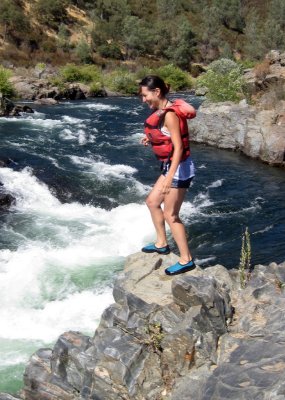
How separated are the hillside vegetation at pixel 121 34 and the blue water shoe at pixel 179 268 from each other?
184 feet

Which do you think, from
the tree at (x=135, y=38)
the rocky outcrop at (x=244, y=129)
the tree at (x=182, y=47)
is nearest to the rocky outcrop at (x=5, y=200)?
the rocky outcrop at (x=244, y=129)

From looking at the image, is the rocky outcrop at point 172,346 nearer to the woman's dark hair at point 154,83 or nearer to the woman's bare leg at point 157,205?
the woman's bare leg at point 157,205

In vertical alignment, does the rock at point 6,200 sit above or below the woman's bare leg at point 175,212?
below

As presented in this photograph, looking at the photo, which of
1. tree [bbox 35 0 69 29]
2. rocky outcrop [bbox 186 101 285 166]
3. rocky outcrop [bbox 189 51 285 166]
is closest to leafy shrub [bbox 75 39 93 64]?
tree [bbox 35 0 69 29]

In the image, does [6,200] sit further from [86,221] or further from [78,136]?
[78,136]

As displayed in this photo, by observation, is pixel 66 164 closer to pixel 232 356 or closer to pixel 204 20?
pixel 232 356

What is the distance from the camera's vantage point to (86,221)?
15.3 meters

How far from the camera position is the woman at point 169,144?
→ 5.98m

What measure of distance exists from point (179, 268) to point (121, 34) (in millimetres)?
74387

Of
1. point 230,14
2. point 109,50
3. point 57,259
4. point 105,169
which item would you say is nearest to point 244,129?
point 105,169

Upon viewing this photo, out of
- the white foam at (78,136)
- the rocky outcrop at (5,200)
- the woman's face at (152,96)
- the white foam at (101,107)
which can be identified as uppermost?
the woman's face at (152,96)

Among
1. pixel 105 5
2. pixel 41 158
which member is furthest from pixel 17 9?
pixel 41 158

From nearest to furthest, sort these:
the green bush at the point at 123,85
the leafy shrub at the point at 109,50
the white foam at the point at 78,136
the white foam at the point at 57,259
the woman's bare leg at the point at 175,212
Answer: the woman's bare leg at the point at 175,212 → the white foam at the point at 57,259 → the white foam at the point at 78,136 → the green bush at the point at 123,85 → the leafy shrub at the point at 109,50

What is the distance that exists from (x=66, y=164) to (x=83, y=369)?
1546 cm
